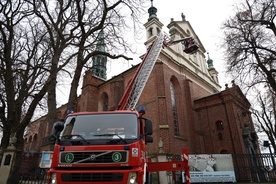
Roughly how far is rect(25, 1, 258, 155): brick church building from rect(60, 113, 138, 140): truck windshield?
10223 mm

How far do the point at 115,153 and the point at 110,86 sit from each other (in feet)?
61.3

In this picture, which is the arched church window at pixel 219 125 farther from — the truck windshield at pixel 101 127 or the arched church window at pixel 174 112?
the truck windshield at pixel 101 127

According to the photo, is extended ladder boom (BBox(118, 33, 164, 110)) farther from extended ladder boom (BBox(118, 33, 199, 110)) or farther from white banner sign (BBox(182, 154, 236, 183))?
white banner sign (BBox(182, 154, 236, 183))

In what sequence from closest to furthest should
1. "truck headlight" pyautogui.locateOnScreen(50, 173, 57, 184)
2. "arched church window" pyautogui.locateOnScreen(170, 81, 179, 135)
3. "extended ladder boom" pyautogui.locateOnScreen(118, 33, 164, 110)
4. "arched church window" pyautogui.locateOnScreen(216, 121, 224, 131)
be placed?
1. "truck headlight" pyautogui.locateOnScreen(50, 173, 57, 184)
2. "extended ladder boom" pyautogui.locateOnScreen(118, 33, 164, 110)
3. "arched church window" pyautogui.locateOnScreen(170, 81, 179, 135)
4. "arched church window" pyautogui.locateOnScreen(216, 121, 224, 131)

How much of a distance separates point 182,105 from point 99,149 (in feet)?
54.4

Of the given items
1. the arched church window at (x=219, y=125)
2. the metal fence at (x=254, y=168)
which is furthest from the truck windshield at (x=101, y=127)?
the arched church window at (x=219, y=125)

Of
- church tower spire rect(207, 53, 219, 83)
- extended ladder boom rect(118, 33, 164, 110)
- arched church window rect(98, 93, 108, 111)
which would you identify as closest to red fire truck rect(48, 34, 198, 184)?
extended ladder boom rect(118, 33, 164, 110)

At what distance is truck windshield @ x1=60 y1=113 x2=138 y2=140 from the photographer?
4879mm

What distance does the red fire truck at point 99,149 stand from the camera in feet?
14.2

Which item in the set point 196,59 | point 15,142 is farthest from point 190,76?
point 15,142

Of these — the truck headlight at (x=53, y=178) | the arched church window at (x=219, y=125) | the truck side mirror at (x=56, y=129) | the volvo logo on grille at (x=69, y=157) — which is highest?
the arched church window at (x=219, y=125)

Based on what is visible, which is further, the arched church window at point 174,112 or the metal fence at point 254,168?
the arched church window at point 174,112

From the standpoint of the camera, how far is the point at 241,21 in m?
13.6

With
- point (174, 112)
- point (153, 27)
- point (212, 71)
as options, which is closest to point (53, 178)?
point (174, 112)
